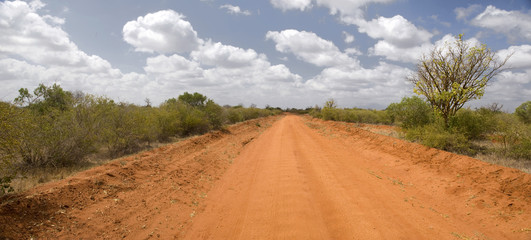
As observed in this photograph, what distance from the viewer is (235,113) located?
3753 cm

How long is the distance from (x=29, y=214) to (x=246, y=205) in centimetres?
440

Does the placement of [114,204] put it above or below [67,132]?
below

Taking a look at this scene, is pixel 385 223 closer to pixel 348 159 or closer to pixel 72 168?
pixel 348 159

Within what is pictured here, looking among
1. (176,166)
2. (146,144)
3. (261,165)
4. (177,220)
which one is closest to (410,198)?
(261,165)

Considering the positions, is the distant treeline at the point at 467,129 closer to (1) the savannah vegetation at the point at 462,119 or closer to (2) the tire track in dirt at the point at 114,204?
(1) the savannah vegetation at the point at 462,119

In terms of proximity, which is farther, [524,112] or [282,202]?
[524,112]

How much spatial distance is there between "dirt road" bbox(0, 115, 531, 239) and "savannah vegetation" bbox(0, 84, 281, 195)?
5.28 ft

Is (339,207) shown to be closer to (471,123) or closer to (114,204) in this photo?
(114,204)

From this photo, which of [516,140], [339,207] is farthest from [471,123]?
[339,207]

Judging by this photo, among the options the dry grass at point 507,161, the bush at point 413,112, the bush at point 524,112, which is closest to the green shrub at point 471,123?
the bush at point 413,112

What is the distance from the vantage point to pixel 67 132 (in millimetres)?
9180

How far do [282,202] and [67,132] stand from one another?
27.6 ft

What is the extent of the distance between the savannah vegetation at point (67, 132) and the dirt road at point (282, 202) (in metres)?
1.61

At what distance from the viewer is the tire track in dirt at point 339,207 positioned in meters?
4.92
